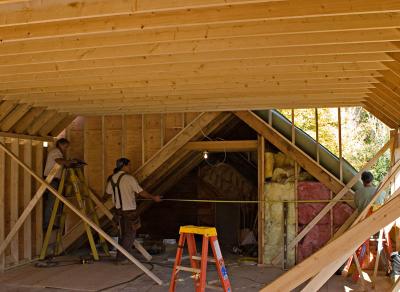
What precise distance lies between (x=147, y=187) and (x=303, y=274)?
19.7 feet

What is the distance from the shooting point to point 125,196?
6879mm

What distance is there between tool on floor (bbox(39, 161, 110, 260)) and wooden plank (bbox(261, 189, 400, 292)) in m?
5.13

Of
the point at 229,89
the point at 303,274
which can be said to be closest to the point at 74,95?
the point at 229,89

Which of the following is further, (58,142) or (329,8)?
(58,142)

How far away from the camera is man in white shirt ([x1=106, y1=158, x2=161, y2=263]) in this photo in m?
6.84

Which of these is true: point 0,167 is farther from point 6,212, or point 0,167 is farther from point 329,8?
point 329,8

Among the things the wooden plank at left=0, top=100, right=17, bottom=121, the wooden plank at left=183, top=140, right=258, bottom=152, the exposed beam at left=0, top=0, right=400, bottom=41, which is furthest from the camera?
the wooden plank at left=183, top=140, right=258, bottom=152

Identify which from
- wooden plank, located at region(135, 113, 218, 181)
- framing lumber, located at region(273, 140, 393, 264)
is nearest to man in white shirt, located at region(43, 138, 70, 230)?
wooden plank, located at region(135, 113, 218, 181)

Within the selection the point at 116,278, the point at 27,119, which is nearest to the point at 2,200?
the point at 27,119

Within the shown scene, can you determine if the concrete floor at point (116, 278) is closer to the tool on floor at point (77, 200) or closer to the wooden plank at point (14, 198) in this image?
the wooden plank at point (14, 198)

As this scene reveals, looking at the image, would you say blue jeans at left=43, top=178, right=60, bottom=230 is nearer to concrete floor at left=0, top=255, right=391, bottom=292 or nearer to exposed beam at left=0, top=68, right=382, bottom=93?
concrete floor at left=0, top=255, right=391, bottom=292

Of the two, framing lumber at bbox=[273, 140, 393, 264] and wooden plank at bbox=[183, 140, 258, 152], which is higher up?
wooden plank at bbox=[183, 140, 258, 152]

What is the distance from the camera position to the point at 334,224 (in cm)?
689

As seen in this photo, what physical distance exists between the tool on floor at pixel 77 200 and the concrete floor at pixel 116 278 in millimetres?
416
